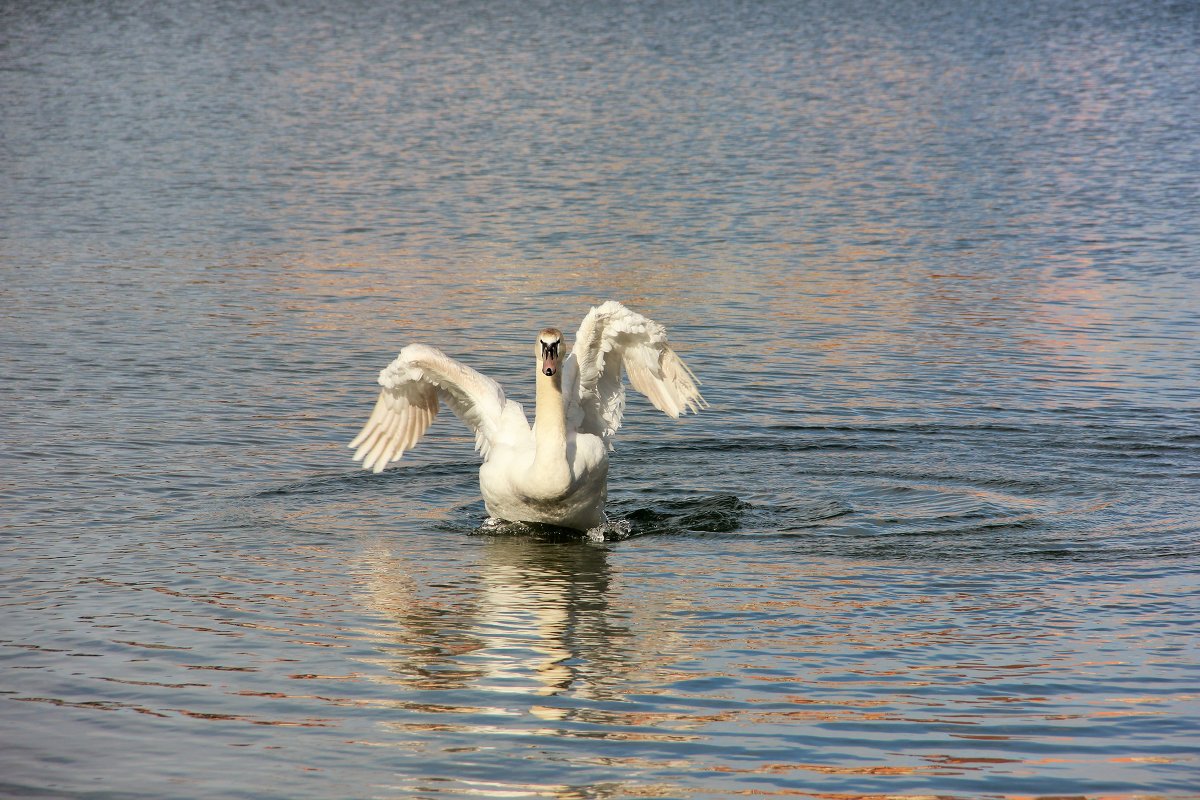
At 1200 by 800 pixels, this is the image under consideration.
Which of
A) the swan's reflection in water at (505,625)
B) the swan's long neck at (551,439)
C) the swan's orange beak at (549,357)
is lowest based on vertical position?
the swan's reflection in water at (505,625)

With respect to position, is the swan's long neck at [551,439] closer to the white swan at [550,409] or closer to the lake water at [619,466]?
the white swan at [550,409]

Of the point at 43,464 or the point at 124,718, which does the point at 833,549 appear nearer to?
the point at 124,718

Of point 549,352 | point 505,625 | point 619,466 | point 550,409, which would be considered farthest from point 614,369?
point 505,625

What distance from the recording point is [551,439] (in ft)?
41.6

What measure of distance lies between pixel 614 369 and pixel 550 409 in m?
1.03

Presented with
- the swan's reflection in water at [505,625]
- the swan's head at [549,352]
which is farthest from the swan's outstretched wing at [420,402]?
the swan's reflection in water at [505,625]

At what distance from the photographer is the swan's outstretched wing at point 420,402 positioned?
1341 cm

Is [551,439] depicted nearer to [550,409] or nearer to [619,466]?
[550,409]

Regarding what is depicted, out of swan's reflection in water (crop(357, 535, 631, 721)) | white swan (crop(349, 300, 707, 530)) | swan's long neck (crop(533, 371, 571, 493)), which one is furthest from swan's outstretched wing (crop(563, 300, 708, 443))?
swan's reflection in water (crop(357, 535, 631, 721))

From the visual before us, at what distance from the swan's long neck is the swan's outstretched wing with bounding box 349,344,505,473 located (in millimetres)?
656

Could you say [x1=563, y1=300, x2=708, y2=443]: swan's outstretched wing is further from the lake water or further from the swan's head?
the lake water

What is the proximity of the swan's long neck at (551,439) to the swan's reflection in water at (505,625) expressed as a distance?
55 centimetres

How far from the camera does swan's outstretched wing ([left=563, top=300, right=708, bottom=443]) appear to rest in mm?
12883

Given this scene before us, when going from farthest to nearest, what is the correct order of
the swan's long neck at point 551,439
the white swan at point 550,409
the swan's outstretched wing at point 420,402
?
the swan's outstretched wing at point 420,402 → the white swan at point 550,409 → the swan's long neck at point 551,439
